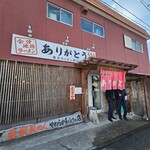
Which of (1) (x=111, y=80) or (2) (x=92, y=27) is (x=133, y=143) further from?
(2) (x=92, y=27)

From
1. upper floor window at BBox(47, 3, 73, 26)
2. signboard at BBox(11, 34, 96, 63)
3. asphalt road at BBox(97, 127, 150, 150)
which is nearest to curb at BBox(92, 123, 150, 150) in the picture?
asphalt road at BBox(97, 127, 150, 150)

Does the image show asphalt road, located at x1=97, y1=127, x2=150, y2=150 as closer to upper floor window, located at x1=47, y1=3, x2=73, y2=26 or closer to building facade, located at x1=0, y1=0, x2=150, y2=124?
building facade, located at x1=0, y1=0, x2=150, y2=124

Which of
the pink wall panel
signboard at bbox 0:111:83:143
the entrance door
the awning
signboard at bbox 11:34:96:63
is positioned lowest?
signboard at bbox 0:111:83:143

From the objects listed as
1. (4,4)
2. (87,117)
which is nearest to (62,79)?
(87,117)

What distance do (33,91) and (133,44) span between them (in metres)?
9.14

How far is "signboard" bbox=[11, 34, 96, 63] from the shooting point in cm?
446

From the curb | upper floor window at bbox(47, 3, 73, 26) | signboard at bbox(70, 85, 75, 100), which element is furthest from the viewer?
upper floor window at bbox(47, 3, 73, 26)

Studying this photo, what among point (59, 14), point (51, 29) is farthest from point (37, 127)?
point (59, 14)

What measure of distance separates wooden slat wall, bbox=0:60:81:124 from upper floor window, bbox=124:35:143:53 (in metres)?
5.78

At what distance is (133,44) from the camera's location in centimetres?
1007

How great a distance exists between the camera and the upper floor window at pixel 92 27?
6.82 m

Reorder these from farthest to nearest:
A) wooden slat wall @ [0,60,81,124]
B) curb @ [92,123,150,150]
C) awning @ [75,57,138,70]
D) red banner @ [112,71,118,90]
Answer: red banner @ [112,71,118,90], awning @ [75,57,138,70], wooden slat wall @ [0,60,81,124], curb @ [92,123,150,150]

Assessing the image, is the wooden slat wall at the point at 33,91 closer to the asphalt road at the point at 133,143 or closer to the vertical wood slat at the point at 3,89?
the vertical wood slat at the point at 3,89

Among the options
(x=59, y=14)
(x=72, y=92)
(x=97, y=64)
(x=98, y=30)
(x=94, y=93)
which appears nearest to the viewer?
(x=97, y=64)
